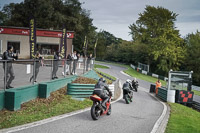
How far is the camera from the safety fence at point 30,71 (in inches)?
332

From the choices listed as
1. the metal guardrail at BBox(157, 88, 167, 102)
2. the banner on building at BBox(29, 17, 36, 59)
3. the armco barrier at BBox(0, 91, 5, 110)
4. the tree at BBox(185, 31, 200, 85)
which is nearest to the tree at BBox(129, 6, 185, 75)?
the tree at BBox(185, 31, 200, 85)

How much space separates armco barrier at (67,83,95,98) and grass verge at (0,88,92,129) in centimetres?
46

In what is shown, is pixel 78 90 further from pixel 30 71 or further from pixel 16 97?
pixel 16 97

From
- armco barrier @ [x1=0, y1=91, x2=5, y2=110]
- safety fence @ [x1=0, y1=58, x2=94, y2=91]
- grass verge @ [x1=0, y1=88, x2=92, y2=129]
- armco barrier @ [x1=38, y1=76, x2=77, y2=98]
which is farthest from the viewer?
armco barrier @ [x1=38, y1=76, x2=77, y2=98]

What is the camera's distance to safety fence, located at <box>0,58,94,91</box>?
8422mm

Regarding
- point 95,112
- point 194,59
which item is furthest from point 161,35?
point 95,112

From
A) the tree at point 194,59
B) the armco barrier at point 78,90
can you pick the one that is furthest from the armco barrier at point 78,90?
the tree at point 194,59

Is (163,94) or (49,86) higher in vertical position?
(49,86)

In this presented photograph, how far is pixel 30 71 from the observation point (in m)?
10.2

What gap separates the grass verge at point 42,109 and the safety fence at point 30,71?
38.6 inches

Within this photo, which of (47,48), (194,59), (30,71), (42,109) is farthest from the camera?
(194,59)

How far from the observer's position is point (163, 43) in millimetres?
47312

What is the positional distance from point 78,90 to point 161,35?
39836 millimetres

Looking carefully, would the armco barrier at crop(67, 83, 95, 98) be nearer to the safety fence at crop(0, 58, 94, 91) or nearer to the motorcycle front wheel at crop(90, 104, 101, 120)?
the safety fence at crop(0, 58, 94, 91)
